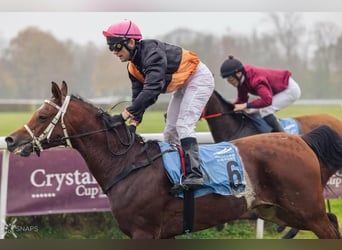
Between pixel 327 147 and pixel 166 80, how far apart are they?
3.96 feet

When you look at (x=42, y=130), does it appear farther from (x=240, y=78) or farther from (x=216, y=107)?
(x=240, y=78)

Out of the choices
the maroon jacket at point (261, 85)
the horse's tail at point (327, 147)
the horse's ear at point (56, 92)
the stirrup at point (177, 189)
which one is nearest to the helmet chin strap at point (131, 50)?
the horse's ear at point (56, 92)

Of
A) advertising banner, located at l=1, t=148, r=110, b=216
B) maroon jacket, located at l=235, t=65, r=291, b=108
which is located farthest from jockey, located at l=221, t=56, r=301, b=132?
advertising banner, located at l=1, t=148, r=110, b=216

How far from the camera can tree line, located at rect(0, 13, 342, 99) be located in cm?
638

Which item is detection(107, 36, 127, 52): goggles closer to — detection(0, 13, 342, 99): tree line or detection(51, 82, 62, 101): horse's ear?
detection(51, 82, 62, 101): horse's ear

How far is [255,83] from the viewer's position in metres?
4.73

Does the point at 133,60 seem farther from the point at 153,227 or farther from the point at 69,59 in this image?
the point at 69,59

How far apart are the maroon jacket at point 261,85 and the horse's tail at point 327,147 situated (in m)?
1.26

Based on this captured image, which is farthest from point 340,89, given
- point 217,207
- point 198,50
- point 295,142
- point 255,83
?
point 217,207

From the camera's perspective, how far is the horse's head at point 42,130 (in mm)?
2893

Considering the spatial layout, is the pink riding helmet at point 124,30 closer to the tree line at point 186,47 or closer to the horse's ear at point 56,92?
the horse's ear at point 56,92

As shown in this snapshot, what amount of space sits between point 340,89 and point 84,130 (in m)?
5.56

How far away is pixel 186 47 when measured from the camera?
248 inches

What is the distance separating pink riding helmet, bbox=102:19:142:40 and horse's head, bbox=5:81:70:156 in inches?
18.4
